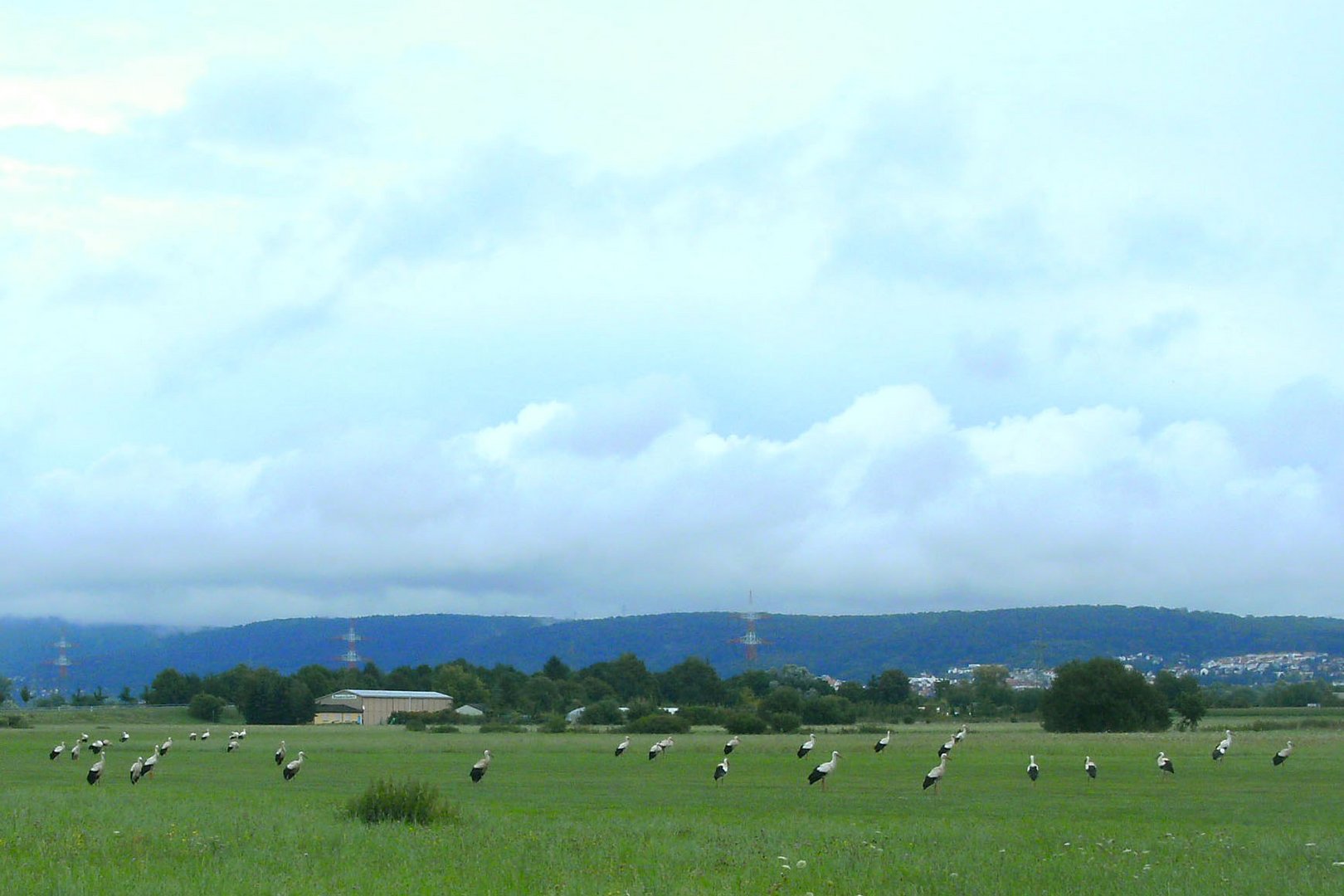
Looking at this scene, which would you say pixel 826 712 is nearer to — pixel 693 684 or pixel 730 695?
pixel 730 695

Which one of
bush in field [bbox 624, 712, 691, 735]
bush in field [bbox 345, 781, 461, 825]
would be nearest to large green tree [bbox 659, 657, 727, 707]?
bush in field [bbox 624, 712, 691, 735]

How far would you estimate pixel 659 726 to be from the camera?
311 ft

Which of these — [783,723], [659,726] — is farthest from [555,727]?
[783,723]

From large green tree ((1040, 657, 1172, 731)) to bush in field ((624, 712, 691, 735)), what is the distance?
2318 centimetres

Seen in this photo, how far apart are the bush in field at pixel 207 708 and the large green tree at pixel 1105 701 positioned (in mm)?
77397

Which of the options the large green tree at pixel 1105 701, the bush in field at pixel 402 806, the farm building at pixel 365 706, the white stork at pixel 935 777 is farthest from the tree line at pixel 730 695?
the bush in field at pixel 402 806

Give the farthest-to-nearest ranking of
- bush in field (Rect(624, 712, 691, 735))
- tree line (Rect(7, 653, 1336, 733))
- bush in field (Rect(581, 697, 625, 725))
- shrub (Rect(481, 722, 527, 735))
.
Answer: bush in field (Rect(581, 697, 625, 725)), shrub (Rect(481, 722, 527, 735)), bush in field (Rect(624, 712, 691, 735)), tree line (Rect(7, 653, 1336, 733))

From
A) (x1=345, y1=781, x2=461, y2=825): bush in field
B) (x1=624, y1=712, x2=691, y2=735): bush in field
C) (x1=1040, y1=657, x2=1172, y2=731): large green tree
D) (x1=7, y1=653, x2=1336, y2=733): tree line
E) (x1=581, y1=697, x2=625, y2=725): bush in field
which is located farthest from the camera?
(x1=581, y1=697, x2=625, y2=725): bush in field

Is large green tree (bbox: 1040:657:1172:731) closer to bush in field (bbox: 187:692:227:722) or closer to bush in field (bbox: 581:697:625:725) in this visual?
bush in field (bbox: 581:697:625:725)

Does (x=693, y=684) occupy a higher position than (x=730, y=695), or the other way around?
(x=693, y=684)

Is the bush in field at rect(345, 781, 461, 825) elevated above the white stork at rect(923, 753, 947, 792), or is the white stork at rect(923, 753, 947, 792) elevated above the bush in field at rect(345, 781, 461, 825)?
the bush in field at rect(345, 781, 461, 825)

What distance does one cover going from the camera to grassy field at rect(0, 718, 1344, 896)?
16.1m

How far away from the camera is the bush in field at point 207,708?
5182 inches

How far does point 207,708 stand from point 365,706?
1401cm
